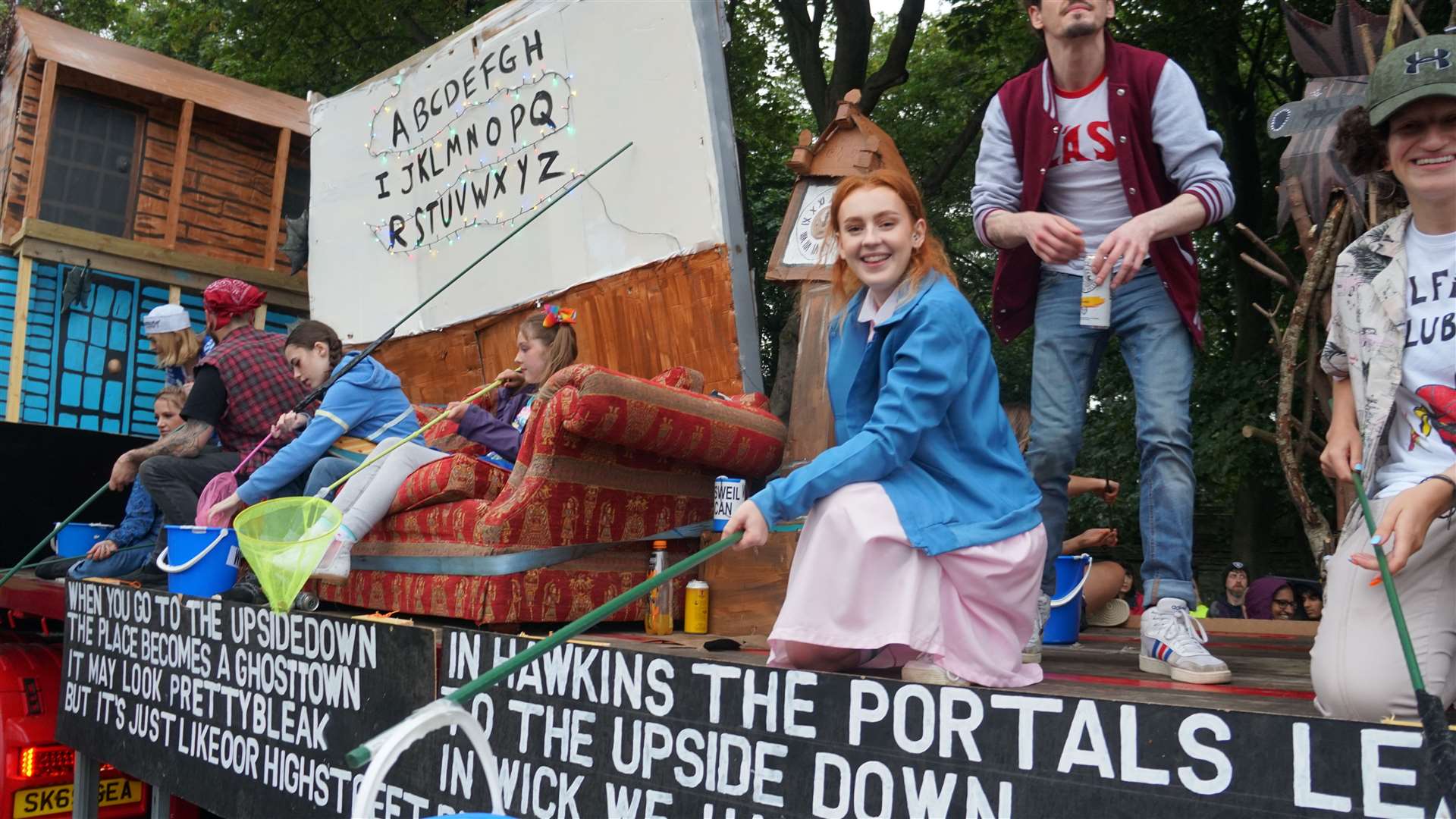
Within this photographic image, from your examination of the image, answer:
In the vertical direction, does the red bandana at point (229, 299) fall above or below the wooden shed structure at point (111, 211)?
below

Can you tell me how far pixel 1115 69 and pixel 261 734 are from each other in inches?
119

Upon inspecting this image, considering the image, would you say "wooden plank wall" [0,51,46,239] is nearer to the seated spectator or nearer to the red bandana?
the red bandana

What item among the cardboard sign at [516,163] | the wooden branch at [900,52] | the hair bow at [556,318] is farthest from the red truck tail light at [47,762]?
the wooden branch at [900,52]

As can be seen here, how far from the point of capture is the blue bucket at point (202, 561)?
14.4ft

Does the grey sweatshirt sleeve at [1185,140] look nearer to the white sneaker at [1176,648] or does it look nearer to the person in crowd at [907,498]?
the person in crowd at [907,498]

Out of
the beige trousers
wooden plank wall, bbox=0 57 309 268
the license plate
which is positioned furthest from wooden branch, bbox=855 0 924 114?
the beige trousers

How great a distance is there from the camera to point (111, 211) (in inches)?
325

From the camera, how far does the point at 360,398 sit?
4.94 m

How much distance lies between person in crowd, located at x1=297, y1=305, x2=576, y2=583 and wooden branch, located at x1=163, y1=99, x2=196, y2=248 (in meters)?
4.53

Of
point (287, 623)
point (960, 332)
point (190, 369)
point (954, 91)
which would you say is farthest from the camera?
point (954, 91)

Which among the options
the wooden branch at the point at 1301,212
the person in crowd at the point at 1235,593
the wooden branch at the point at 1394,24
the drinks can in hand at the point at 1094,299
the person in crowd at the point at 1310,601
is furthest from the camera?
the person in crowd at the point at 1235,593

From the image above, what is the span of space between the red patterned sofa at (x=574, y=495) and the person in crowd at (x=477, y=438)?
0.28 feet

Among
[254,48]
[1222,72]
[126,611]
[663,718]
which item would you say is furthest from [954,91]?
[663,718]

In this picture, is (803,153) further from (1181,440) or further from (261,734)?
(261,734)
